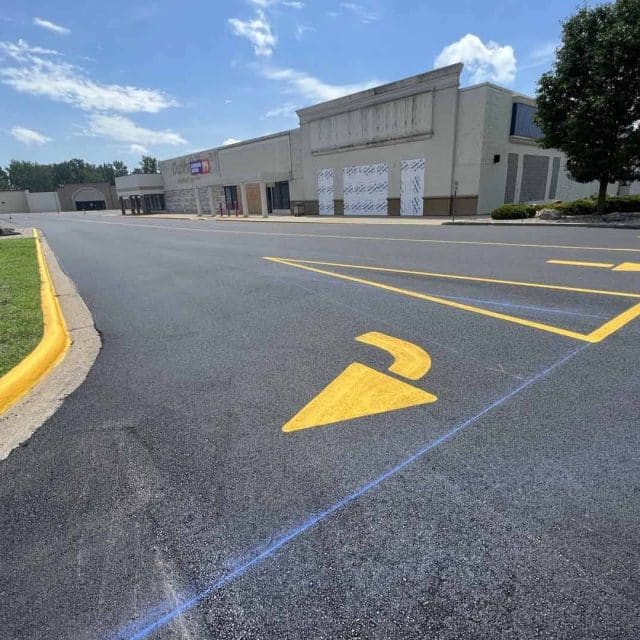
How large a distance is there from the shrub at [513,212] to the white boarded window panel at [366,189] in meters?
10.1

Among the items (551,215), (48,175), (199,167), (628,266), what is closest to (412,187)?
(551,215)

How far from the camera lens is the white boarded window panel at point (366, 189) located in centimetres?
2961

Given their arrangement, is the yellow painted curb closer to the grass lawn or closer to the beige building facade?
the grass lawn

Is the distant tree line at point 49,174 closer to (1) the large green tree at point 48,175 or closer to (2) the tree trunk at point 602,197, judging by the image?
(1) the large green tree at point 48,175

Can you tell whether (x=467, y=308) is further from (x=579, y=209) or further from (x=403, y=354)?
(x=579, y=209)

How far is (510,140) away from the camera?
2603 cm

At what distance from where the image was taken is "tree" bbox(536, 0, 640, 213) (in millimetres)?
16656

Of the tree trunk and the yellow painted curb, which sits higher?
the tree trunk

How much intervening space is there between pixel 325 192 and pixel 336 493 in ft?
110

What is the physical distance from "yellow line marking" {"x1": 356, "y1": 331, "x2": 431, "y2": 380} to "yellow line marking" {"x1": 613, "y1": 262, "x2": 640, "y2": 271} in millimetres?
5694

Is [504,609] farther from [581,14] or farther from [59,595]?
[581,14]

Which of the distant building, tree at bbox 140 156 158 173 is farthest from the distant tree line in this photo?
the distant building

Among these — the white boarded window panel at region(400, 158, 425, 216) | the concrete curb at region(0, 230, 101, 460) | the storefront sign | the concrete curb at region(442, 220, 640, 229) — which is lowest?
the concrete curb at region(442, 220, 640, 229)

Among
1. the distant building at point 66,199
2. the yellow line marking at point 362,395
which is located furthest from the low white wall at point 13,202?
the yellow line marking at point 362,395
